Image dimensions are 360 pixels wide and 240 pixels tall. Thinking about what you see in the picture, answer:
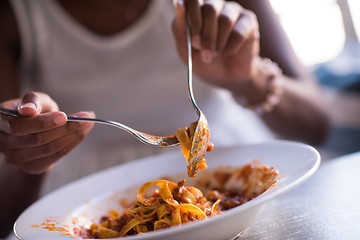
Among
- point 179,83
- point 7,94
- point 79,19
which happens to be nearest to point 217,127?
point 179,83

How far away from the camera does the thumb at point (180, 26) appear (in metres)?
1.02

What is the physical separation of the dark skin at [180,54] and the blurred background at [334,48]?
3.75 feet

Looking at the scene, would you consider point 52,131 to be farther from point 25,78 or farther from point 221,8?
point 25,78

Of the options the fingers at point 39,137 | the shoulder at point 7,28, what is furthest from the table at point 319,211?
the shoulder at point 7,28

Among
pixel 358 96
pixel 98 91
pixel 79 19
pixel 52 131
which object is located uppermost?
pixel 79 19

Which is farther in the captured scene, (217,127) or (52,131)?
(217,127)

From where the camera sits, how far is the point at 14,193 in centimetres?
117

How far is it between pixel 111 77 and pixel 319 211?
1.12 meters

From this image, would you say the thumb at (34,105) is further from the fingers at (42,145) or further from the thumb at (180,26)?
the thumb at (180,26)

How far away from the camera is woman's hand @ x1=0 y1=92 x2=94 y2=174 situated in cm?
73

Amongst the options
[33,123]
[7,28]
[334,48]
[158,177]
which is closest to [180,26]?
[158,177]

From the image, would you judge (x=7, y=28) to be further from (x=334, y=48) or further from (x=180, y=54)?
(x=334, y=48)

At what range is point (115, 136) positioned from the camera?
1672 mm

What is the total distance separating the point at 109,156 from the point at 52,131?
87cm
